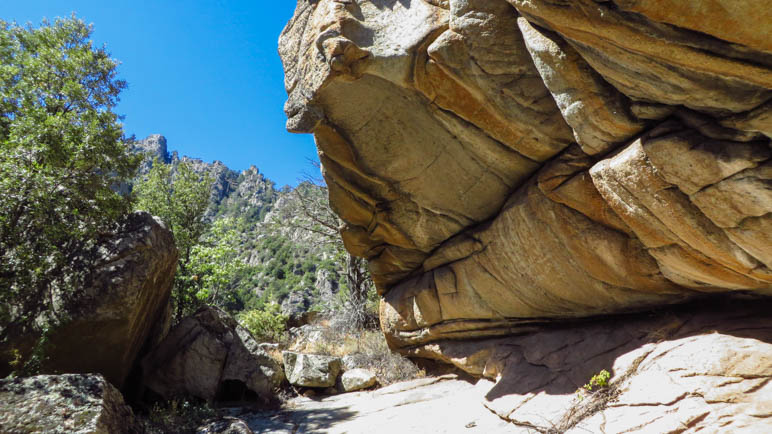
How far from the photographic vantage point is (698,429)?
11.2 ft

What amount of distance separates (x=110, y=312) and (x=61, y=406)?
2.71 meters

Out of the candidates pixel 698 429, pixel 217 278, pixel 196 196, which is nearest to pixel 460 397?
pixel 698 429

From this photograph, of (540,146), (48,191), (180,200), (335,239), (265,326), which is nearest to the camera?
(540,146)

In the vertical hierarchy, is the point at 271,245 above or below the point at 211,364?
above

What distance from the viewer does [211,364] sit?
830 cm

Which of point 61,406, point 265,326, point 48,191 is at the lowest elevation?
point 61,406

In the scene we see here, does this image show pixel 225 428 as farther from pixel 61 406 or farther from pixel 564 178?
pixel 564 178

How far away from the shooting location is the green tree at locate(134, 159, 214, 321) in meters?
15.4

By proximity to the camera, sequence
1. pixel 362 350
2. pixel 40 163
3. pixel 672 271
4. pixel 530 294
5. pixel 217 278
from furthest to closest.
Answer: pixel 217 278 < pixel 362 350 < pixel 40 163 < pixel 530 294 < pixel 672 271

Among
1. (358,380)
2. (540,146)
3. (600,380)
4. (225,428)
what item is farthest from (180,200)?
(600,380)

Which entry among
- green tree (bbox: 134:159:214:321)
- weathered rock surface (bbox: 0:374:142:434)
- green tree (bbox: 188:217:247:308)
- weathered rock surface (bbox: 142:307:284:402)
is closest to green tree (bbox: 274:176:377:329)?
green tree (bbox: 188:217:247:308)

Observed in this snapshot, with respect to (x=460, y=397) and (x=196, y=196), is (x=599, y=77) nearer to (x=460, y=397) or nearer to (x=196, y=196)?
(x=460, y=397)

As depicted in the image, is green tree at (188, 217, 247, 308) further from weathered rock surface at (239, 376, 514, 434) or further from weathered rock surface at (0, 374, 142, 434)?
weathered rock surface at (0, 374, 142, 434)

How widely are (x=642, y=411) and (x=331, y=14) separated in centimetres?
599
